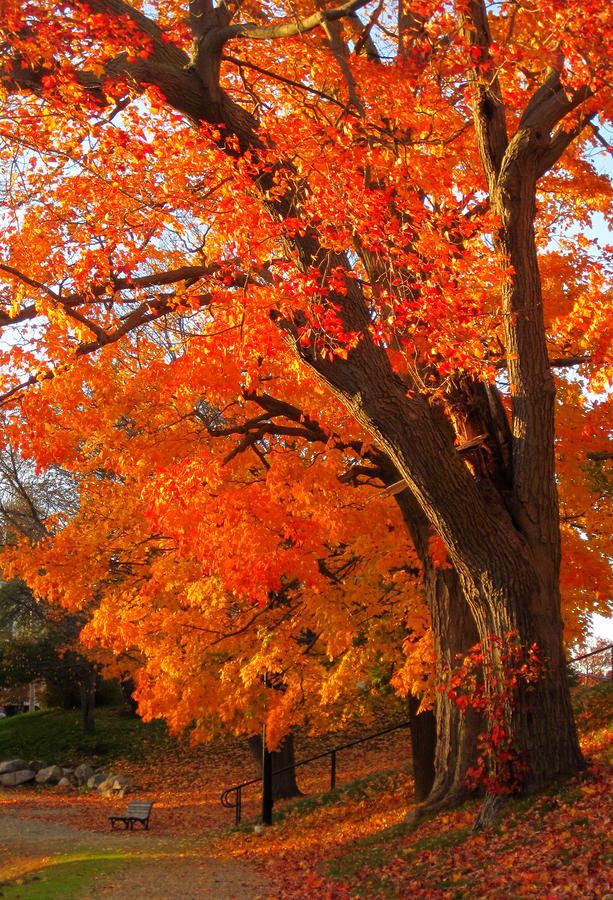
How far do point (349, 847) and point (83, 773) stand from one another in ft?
62.9

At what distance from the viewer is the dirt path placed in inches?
393

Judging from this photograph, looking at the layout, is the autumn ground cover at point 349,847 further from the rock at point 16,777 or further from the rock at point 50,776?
the rock at point 16,777

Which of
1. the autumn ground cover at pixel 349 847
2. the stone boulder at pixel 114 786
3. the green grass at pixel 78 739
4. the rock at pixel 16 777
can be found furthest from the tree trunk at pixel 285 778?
the rock at pixel 16 777

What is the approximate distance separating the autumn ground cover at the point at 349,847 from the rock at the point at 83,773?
4463 mm

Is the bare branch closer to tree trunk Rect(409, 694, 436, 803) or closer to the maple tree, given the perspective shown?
the maple tree

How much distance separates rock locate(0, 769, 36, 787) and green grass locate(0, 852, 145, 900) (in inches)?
639

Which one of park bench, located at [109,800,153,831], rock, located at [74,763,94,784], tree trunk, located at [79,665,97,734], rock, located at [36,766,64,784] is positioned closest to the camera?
park bench, located at [109,800,153,831]

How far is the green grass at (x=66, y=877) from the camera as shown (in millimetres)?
9938

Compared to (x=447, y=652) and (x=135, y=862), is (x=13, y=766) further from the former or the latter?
(x=447, y=652)

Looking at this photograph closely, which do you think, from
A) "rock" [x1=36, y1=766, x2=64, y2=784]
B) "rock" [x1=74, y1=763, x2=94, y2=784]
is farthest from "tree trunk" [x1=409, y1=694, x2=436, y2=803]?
"rock" [x1=36, y1=766, x2=64, y2=784]

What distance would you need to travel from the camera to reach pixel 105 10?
7371mm

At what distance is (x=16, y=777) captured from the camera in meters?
28.0

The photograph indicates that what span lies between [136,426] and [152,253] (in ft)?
8.59

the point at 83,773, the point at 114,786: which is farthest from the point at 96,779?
the point at 114,786
